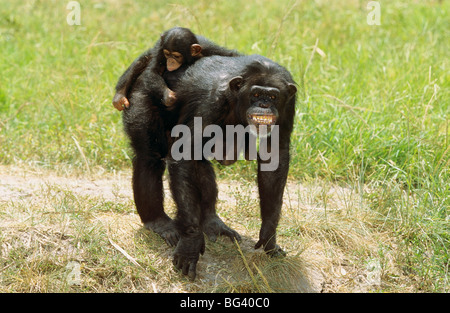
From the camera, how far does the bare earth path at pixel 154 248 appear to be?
4383 mm

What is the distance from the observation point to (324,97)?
23.4ft

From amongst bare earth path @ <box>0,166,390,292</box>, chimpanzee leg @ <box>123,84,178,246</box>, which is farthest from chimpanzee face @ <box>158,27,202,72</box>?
bare earth path @ <box>0,166,390,292</box>

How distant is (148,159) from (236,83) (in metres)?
1.11

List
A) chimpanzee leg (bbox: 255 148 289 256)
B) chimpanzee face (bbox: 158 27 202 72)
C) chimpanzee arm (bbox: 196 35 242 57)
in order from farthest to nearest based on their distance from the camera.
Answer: chimpanzee arm (bbox: 196 35 242 57) → chimpanzee face (bbox: 158 27 202 72) → chimpanzee leg (bbox: 255 148 289 256)

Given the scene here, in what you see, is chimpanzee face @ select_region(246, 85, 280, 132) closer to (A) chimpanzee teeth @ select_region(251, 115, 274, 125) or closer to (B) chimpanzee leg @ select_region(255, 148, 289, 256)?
(A) chimpanzee teeth @ select_region(251, 115, 274, 125)

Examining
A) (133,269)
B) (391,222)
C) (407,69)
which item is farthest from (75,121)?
(407,69)

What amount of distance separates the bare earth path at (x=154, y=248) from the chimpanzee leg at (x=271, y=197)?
143mm

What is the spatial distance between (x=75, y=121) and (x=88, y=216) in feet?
7.70

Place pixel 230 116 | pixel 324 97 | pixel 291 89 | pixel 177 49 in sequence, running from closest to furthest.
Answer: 1. pixel 291 89
2. pixel 230 116
3. pixel 177 49
4. pixel 324 97

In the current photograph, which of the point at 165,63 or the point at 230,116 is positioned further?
the point at 165,63

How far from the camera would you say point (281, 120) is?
4.52 meters

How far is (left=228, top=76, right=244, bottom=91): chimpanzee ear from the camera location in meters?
4.33

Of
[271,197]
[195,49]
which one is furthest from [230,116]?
[195,49]

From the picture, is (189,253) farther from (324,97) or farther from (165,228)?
(324,97)
